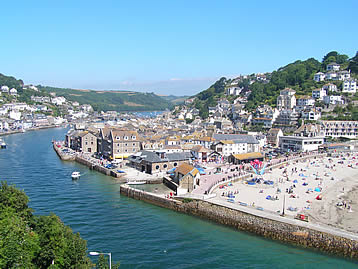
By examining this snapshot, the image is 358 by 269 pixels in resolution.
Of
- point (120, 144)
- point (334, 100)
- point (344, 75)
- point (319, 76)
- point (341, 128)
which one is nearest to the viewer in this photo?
point (120, 144)

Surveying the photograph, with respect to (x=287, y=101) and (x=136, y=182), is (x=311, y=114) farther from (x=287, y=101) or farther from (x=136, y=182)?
(x=136, y=182)

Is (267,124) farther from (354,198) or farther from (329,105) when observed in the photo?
(354,198)

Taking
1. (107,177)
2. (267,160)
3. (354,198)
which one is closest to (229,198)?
(354,198)

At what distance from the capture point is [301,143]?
4691 centimetres

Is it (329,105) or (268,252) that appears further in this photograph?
(329,105)

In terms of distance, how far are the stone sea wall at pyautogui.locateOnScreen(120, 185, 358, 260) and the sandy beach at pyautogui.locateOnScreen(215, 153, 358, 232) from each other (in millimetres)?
1786

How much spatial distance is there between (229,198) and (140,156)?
12.7m

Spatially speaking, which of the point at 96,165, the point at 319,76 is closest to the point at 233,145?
the point at 96,165

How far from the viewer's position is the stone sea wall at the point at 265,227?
16.9m

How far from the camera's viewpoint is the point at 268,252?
56.1 ft

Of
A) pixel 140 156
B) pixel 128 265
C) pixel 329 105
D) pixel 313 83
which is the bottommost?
pixel 128 265

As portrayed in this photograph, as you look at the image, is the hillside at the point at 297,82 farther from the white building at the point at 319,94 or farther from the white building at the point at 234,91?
the white building at the point at 234,91

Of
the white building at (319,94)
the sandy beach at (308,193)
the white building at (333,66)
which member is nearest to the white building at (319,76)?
the white building at (333,66)

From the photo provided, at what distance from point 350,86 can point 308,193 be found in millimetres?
52976
